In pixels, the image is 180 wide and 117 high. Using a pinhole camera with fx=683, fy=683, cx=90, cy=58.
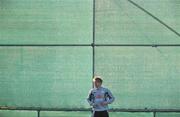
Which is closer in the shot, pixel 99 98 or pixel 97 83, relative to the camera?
pixel 97 83

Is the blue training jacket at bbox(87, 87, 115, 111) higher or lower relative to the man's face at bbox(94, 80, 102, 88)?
lower

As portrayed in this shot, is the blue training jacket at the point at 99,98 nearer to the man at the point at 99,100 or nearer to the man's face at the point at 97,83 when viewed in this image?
the man at the point at 99,100

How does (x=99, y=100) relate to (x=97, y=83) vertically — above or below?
below

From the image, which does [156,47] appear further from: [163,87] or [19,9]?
[19,9]

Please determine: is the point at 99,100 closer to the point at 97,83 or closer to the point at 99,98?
the point at 99,98

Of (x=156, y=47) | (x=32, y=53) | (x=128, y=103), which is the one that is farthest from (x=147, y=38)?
(x=32, y=53)

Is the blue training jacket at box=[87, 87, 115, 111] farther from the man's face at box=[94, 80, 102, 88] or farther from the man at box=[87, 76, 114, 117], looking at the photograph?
the man's face at box=[94, 80, 102, 88]

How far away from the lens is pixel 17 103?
14.0 m

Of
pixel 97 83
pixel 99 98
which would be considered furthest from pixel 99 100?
pixel 97 83

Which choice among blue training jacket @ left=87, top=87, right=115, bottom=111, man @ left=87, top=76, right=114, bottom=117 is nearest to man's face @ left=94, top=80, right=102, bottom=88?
man @ left=87, top=76, right=114, bottom=117

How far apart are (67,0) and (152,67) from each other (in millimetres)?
2221

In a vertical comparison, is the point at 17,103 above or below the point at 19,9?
below

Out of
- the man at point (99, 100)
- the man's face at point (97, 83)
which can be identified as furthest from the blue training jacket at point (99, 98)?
the man's face at point (97, 83)

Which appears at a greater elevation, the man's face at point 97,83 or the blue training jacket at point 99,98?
the man's face at point 97,83
